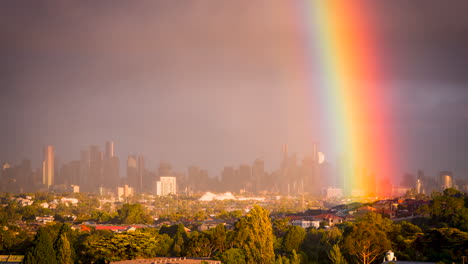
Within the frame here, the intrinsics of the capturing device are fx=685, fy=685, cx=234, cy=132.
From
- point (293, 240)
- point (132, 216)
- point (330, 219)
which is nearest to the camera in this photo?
point (293, 240)

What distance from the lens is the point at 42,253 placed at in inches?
1852

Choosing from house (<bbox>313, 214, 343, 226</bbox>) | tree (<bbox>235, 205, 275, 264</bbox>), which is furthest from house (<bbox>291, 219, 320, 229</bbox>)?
tree (<bbox>235, 205, 275, 264</bbox>)

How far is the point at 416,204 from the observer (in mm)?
96375

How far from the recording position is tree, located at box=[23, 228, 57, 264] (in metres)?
46.4

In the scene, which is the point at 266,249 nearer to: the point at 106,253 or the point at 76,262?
the point at 106,253

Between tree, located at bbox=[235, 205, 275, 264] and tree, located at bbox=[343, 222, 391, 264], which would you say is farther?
tree, located at bbox=[343, 222, 391, 264]

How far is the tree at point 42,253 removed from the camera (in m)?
46.4

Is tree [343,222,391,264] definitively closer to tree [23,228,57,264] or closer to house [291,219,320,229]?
tree [23,228,57,264]

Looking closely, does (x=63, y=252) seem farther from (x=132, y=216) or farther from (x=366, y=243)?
(x=132, y=216)

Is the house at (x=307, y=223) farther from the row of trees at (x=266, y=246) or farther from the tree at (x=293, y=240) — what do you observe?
the row of trees at (x=266, y=246)

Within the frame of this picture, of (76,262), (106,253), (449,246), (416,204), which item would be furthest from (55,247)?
(416,204)

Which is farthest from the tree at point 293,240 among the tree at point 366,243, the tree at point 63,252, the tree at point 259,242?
the tree at point 63,252

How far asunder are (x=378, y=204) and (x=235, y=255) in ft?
207

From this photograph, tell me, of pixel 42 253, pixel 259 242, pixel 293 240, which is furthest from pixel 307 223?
pixel 42 253
